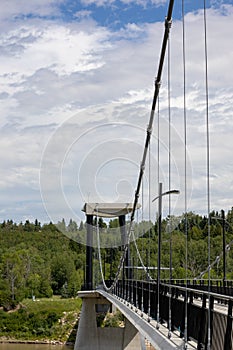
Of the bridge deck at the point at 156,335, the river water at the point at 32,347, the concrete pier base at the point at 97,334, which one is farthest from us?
the river water at the point at 32,347

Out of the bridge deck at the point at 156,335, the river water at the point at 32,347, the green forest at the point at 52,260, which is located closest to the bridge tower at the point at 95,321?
the green forest at the point at 52,260

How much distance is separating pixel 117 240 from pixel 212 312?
5194 cm

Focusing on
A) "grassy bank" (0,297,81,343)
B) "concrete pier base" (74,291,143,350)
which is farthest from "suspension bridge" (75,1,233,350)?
"grassy bank" (0,297,81,343)

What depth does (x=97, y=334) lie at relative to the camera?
44688 mm

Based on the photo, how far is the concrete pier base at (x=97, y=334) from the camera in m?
41.1

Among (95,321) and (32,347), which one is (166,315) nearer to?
(95,321)

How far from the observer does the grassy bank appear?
236 ft

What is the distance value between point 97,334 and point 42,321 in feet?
104

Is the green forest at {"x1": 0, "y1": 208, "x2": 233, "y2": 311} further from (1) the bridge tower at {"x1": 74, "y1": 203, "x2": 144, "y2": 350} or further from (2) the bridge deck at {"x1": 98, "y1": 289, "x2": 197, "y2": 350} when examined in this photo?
(2) the bridge deck at {"x1": 98, "y1": 289, "x2": 197, "y2": 350}

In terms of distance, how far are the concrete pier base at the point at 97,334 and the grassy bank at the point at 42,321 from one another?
77.3 feet

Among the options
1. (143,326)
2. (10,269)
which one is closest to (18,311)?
(10,269)

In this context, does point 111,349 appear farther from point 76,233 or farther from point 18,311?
point 76,233

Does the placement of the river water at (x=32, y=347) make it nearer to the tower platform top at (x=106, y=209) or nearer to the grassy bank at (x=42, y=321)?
the grassy bank at (x=42, y=321)

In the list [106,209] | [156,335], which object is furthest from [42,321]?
[156,335]
